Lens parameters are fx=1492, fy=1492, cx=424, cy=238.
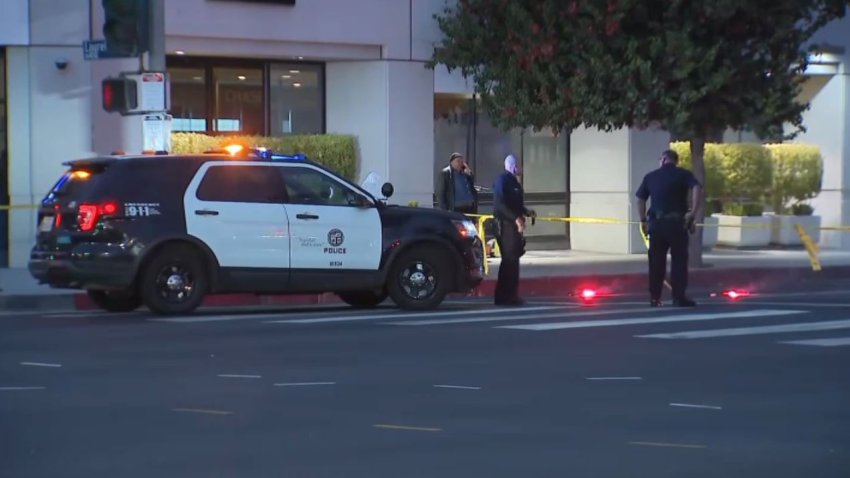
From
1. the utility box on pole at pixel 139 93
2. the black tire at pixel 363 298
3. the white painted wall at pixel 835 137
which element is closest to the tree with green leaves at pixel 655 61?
the black tire at pixel 363 298

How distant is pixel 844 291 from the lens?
19781mm

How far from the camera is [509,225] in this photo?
16.7 meters

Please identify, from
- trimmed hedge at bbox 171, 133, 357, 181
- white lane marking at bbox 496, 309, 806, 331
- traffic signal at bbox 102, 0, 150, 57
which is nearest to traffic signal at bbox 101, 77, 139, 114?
traffic signal at bbox 102, 0, 150, 57

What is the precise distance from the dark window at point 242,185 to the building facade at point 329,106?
4925mm

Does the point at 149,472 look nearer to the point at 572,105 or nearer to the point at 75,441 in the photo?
the point at 75,441

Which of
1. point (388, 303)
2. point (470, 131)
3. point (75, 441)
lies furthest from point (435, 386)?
→ point (470, 131)

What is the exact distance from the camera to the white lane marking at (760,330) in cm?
1314

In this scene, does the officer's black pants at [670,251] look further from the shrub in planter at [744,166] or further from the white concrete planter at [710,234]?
the shrub in planter at [744,166]

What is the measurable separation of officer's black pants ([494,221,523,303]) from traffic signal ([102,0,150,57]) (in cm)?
461

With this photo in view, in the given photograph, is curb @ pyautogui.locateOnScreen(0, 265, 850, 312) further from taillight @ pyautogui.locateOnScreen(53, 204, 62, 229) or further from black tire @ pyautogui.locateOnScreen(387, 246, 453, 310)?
black tire @ pyautogui.locateOnScreen(387, 246, 453, 310)

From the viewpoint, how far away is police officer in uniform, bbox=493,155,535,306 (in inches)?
653

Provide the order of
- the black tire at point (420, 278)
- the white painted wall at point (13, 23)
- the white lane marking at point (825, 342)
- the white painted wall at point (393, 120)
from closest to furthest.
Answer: the white lane marking at point (825, 342) → the black tire at point (420, 278) → the white painted wall at point (13, 23) → the white painted wall at point (393, 120)

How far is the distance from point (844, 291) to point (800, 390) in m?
10.1

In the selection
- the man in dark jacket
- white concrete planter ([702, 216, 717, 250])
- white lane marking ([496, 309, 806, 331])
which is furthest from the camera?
white concrete planter ([702, 216, 717, 250])
